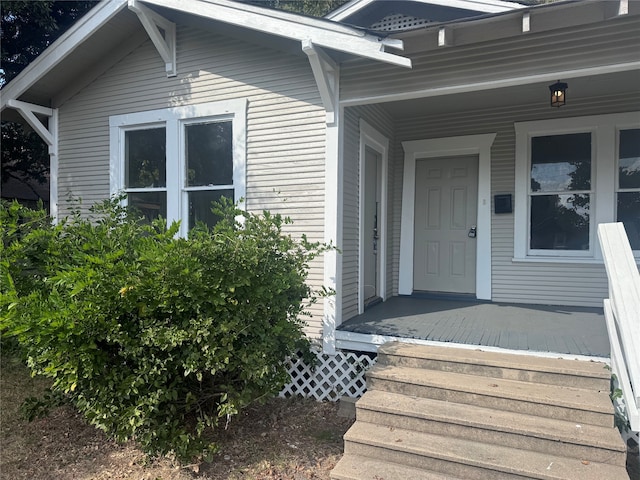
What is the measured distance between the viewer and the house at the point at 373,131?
3791 millimetres

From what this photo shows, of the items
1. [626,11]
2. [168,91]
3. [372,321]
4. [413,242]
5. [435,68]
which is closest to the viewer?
[626,11]

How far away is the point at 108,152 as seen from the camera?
546 centimetres

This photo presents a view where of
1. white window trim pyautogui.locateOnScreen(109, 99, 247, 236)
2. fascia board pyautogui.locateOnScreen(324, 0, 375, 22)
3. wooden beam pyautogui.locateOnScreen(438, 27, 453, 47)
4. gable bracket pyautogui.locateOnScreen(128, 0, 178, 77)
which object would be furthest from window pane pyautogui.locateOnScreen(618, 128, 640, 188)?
gable bracket pyautogui.locateOnScreen(128, 0, 178, 77)

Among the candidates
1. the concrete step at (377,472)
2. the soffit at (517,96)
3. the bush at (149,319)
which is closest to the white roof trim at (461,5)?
the soffit at (517,96)

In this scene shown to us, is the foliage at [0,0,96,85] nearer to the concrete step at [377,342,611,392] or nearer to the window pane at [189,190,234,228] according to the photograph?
the window pane at [189,190,234,228]

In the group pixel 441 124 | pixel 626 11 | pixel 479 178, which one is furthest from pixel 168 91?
pixel 626 11

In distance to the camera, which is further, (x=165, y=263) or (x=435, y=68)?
(x=435, y=68)

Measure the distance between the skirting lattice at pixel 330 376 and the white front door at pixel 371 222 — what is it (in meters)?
1.18

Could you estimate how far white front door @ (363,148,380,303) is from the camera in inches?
201

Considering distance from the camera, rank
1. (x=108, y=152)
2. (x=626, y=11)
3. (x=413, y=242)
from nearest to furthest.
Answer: (x=626, y=11)
(x=108, y=152)
(x=413, y=242)

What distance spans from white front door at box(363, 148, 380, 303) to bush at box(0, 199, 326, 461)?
6.62 ft

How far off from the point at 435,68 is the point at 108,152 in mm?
4016

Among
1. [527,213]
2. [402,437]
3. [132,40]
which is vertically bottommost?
[402,437]

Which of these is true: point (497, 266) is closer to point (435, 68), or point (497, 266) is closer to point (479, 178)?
point (479, 178)
